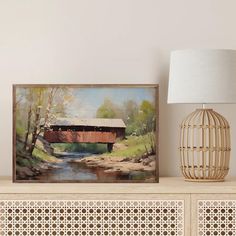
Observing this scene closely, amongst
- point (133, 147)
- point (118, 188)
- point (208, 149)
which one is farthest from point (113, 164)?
point (208, 149)

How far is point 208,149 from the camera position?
333 centimetres

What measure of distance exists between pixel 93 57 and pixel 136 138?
1.46 ft

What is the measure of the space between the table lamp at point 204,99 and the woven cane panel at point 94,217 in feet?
0.81

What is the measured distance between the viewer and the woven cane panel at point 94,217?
316 centimetres

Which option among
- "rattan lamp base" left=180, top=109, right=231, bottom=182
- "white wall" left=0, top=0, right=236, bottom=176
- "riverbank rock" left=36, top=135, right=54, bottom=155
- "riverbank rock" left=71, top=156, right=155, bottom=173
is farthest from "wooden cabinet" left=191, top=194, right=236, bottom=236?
"riverbank rock" left=36, top=135, right=54, bottom=155

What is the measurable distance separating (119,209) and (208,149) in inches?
18.1

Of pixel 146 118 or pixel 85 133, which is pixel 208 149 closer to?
pixel 146 118

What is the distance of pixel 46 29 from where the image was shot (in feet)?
11.7

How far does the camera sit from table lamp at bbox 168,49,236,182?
3232 millimetres

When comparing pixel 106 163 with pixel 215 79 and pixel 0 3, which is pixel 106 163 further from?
Result: pixel 0 3

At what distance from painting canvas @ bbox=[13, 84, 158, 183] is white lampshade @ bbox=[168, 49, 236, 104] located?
0.14 m

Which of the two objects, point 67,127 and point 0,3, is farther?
point 0,3

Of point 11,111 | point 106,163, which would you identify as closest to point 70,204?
point 106,163

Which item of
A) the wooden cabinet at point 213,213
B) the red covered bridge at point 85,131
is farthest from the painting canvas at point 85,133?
the wooden cabinet at point 213,213
